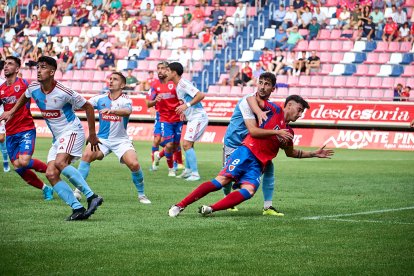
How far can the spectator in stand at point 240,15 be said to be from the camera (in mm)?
38000

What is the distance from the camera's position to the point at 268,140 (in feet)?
40.6

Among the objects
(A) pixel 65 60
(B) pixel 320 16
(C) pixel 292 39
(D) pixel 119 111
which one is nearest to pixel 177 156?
(D) pixel 119 111

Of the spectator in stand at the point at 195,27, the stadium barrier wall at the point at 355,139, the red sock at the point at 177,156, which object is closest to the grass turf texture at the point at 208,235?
the red sock at the point at 177,156

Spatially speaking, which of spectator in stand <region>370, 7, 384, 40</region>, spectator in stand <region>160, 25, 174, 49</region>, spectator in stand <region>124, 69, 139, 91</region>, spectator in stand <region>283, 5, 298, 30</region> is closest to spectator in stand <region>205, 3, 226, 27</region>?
spectator in stand <region>160, 25, 174, 49</region>

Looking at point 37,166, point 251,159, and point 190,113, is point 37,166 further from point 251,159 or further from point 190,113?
point 190,113

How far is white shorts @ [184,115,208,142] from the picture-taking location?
19984mm

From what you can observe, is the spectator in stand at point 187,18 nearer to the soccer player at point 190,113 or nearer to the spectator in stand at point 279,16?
the spectator in stand at point 279,16

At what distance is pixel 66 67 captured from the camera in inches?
1570

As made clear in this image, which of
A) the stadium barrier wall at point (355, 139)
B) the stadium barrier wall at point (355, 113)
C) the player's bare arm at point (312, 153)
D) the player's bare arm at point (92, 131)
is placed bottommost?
the stadium barrier wall at point (355, 139)

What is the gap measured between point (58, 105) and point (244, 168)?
2597mm

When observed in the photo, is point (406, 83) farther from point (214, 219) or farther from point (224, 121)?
point (214, 219)

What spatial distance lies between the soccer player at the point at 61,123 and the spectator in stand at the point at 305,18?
81.1ft

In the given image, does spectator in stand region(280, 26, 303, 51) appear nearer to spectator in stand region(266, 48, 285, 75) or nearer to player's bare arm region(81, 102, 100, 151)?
spectator in stand region(266, 48, 285, 75)

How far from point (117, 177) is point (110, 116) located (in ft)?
13.6
